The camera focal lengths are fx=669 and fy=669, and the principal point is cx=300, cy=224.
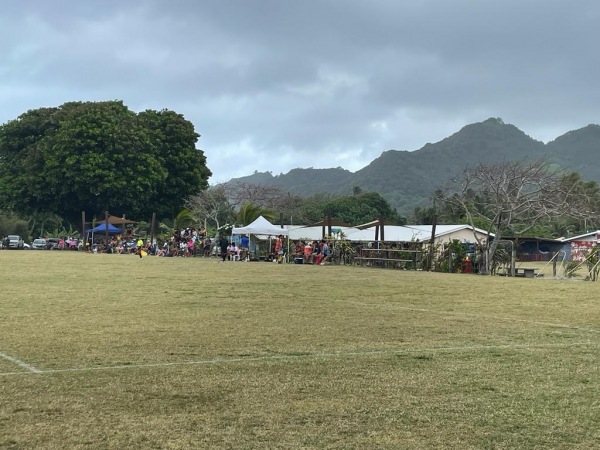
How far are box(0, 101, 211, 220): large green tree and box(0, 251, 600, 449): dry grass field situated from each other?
133 ft

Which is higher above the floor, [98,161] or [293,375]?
[98,161]

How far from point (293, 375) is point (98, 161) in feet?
159

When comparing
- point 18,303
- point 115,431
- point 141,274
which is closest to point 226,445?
point 115,431

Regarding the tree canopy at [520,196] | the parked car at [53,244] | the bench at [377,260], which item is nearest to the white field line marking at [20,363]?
the tree canopy at [520,196]

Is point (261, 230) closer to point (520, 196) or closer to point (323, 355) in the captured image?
point (520, 196)

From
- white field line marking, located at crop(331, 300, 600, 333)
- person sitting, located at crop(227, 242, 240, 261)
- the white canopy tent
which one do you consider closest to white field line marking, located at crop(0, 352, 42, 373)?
white field line marking, located at crop(331, 300, 600, 333)

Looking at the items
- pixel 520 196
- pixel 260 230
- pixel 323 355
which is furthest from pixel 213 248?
pixel 323 355

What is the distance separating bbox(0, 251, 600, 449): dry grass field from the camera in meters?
4.50

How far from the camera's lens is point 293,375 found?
6328 mm

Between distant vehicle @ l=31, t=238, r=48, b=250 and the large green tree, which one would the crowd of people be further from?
distant vehicle @ l=31, t=238, r=48, b=250

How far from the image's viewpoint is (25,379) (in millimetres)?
5945

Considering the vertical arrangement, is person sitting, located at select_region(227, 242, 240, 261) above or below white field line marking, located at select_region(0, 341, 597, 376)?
above

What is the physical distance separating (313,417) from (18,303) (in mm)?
8904

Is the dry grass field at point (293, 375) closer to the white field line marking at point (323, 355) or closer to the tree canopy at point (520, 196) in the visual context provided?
the white field line marking at point (323, 355)
